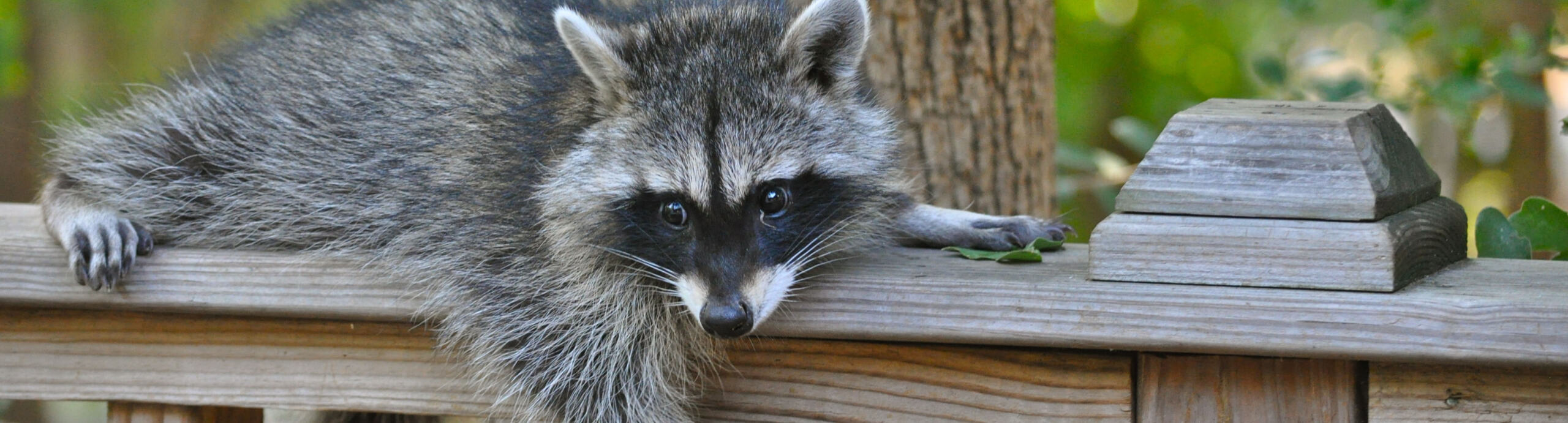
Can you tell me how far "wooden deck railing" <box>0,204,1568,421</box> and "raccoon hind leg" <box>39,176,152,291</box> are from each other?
3 centimetres

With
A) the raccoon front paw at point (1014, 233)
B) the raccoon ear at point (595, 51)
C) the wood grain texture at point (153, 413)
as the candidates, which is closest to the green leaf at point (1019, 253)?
the raccoon front paw at point (1014, 233)

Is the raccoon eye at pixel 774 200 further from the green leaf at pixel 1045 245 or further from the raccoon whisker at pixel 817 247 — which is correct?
the green leaf at pixel 1045 245

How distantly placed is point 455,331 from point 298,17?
3.90 feet

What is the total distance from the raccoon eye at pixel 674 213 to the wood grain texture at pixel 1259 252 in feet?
2.07

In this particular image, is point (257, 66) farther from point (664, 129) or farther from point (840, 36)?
point (840, 36)

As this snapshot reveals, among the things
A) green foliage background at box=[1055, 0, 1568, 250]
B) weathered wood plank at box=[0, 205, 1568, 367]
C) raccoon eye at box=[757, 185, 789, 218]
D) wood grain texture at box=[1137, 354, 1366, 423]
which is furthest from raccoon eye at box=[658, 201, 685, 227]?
green foliage background at box=[1055, 0, 1568, 250]

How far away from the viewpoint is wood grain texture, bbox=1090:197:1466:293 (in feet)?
5.02

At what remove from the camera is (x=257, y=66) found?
8.70ft

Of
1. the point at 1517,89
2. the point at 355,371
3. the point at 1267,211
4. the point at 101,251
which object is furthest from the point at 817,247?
the point at 1517,89

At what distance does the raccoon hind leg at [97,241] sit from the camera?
1.92 metres

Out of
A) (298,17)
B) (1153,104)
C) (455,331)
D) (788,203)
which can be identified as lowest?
(1153,104)

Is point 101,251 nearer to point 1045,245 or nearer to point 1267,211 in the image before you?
point 1045,245

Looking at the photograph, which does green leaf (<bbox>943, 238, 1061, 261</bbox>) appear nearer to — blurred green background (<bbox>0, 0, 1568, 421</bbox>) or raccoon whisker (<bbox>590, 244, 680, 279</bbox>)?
raccoon whisker (<bbox>590, 244, 680, 279</bbox>)

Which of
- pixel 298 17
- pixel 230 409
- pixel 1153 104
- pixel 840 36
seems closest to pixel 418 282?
pixel 230 409
